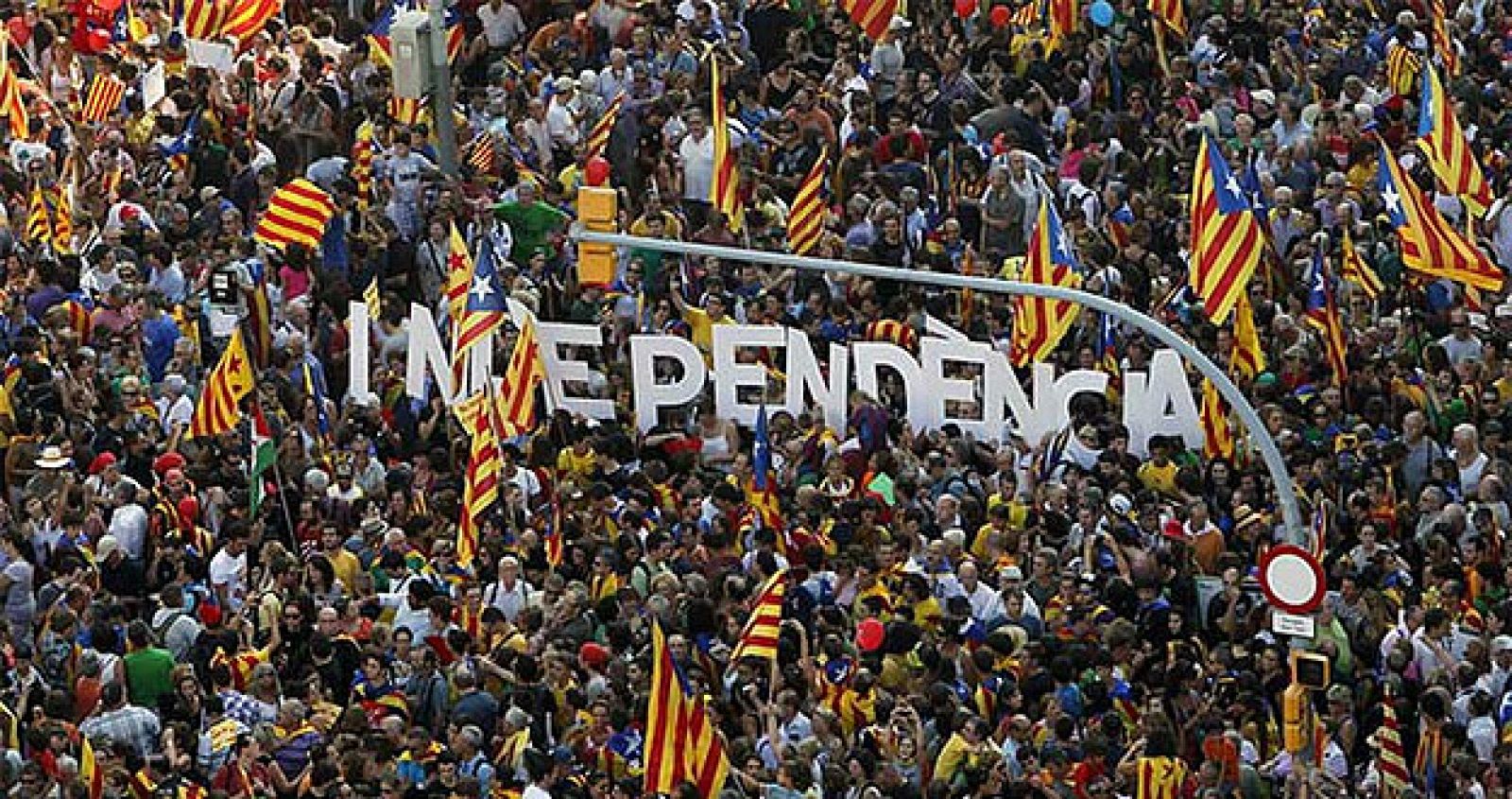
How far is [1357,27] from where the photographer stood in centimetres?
3881

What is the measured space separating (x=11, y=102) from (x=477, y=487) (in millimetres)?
8128

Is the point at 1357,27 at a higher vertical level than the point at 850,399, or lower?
higher

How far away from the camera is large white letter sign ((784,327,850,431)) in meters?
32.7

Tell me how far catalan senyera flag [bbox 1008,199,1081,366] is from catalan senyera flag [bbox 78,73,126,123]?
8142mm

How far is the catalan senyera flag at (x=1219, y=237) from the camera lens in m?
32.4

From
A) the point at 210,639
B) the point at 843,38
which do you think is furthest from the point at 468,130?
the point at 210,639

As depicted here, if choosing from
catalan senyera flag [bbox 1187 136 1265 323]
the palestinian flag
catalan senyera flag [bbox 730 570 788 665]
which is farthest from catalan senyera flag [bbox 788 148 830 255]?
catalan senyera flag [bbox 730 570 788 665]

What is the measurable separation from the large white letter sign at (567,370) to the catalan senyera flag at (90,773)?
590 cm

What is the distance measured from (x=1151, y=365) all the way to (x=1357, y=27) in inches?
291

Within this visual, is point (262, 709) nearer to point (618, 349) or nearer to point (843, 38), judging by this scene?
point (618, 349)

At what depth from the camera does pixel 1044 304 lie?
32750 mm

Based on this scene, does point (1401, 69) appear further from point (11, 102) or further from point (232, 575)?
point (232, 575)

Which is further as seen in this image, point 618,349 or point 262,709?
point 618,349

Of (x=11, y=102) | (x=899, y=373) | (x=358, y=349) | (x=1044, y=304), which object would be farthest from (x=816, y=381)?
(x=11, y=102)
